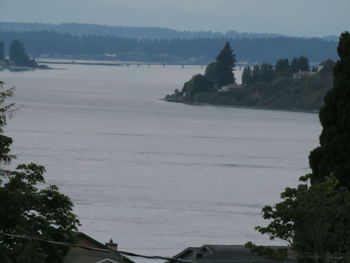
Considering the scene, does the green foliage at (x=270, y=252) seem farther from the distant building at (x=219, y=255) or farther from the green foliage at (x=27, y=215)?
the distant building at (x=219, y=255)

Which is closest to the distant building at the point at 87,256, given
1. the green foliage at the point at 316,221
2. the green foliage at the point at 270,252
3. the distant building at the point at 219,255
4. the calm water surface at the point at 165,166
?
the distant building at the point at 219,255

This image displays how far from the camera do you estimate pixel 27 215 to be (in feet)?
61.4

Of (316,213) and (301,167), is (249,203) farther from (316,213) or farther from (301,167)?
(316,213)

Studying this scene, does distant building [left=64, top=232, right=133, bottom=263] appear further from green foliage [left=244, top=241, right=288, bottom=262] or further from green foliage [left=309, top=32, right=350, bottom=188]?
green foliage [left=244, top=241, right=288, bottom=262]

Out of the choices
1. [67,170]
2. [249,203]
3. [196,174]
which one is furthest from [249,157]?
[249,203]

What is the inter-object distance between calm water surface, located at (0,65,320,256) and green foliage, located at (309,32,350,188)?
2287 cm

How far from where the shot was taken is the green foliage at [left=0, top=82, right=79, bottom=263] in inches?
690

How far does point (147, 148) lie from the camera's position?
105188 millimetres

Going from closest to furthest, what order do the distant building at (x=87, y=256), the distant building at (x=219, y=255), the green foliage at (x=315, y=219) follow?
the green foliage at (x=315, y=219) → the distant building at (x=87, y=256) → the distant building at (x=219, y=255)

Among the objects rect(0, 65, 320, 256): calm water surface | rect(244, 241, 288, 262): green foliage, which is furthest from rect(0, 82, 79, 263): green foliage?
rect(0, 65, 320, 256): calm water surface

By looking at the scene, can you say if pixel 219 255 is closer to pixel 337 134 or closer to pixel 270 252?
pixel 337 134

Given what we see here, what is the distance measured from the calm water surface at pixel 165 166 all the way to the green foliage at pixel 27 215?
86.6ft

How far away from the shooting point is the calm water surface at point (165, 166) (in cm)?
5328

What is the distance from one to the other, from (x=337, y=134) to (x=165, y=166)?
2563 inches
